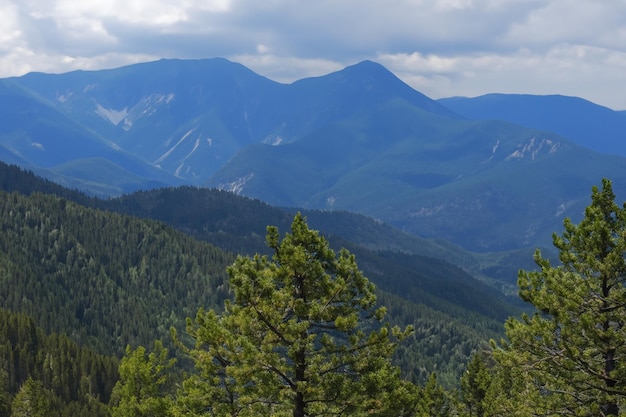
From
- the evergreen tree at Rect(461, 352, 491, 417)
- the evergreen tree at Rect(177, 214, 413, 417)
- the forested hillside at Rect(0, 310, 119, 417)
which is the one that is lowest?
the forested hillside at Rect(0, 310, 119, 417)

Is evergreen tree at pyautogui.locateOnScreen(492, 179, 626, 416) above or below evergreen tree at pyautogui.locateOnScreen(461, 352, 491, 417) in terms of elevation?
above

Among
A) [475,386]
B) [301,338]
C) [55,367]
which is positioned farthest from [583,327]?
[55,367]

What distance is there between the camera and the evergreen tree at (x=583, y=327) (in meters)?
24.3

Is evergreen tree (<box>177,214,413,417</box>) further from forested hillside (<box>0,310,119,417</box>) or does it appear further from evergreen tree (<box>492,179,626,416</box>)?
forested hillside (<box>0,310,119,417</box>)

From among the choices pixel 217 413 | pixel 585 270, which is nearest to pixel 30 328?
pixel 217 413

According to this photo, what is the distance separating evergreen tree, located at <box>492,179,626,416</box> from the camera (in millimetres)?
24344

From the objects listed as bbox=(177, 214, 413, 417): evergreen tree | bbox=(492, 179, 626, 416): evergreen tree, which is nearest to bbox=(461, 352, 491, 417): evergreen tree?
bbox=(492, 179, 626, 416): evergreen tree

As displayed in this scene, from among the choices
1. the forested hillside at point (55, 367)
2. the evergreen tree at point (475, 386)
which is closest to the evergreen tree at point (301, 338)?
the evergreen tree at point (475, 386)

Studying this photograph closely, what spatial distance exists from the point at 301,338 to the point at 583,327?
11.5m

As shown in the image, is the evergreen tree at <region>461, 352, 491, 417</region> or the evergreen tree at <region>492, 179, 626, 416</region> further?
the evergreen tree at <region>461, 352, 491, 417</region>

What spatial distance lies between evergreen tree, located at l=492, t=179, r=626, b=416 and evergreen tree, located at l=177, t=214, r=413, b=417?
6.70 metres

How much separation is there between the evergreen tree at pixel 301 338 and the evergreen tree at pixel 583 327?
670 centimetres

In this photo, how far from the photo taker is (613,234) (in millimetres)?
25609

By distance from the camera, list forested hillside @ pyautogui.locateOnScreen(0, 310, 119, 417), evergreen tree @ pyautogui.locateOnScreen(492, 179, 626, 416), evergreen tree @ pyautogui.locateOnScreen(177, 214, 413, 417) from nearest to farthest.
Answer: evergreen tree @ pyautogui.locateOnScreen(177, 214, 413, 417)
evergreen tree @ pyautogui.locateOnScreen(492, 179, 626, 416)
forested hillside @ pyautogui.locateOnScreen(0, 310, 119, 417)
